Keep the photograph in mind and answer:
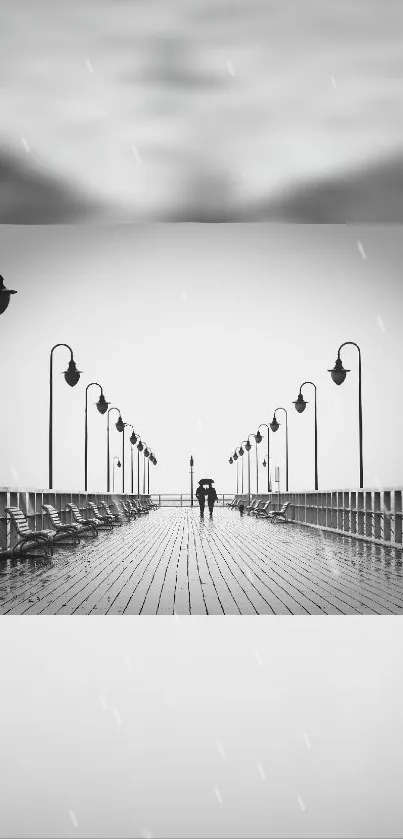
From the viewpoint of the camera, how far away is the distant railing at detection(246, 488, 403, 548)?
797 inches

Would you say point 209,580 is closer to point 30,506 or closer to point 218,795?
point 30,506

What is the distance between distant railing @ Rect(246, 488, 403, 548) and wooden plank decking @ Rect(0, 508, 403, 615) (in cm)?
51

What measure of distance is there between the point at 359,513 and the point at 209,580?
1082 cm

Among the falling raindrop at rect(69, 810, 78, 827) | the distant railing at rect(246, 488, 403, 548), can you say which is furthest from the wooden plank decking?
the falling raindrop at rect(69, 810, 78, 827)

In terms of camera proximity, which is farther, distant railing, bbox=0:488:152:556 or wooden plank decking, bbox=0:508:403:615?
distant railing, bbox=0:488:152:556

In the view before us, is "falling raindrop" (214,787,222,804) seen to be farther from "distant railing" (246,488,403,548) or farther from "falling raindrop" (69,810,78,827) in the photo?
"distant railing" (246,488,403,548)

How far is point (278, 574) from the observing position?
50.1 ft

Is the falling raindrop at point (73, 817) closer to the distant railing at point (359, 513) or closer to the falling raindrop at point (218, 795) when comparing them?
the falling raindrop at point (218, 795)

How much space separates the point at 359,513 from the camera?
2458cm

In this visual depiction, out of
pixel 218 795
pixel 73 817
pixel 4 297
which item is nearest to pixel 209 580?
pixel 4 297
